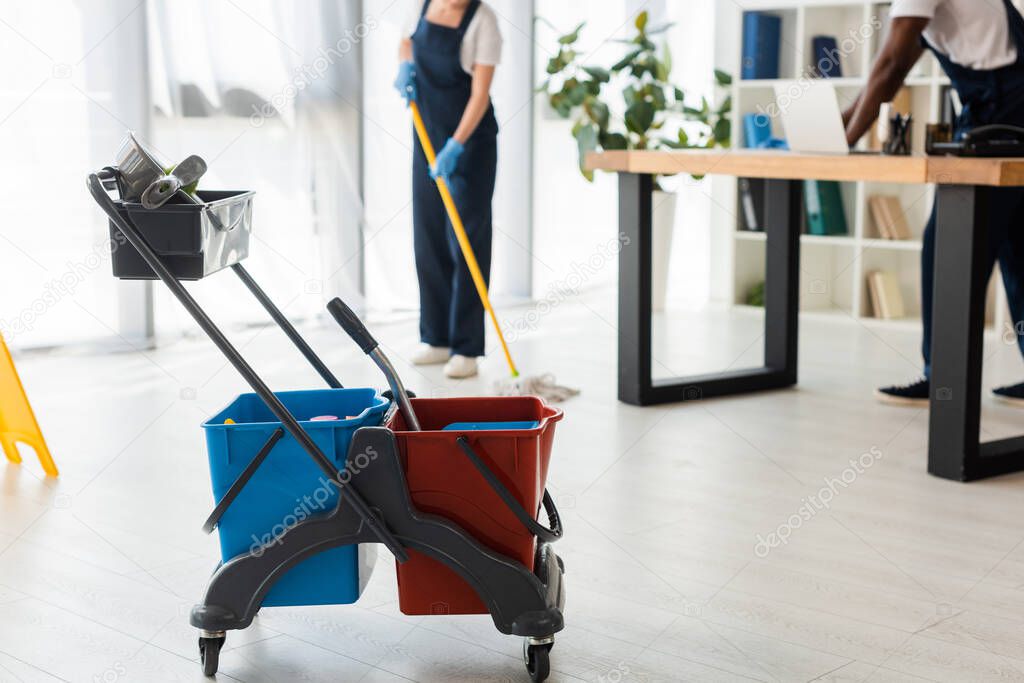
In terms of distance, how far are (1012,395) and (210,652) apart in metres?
2.38

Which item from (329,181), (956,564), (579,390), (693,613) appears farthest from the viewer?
(329,181)

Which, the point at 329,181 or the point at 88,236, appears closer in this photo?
the point at 88,236

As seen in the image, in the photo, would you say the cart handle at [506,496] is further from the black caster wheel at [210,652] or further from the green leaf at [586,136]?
the green leaf at [586,136]

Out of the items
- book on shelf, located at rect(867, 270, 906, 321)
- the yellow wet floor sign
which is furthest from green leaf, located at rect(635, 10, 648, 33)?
the yellow wet floor sign

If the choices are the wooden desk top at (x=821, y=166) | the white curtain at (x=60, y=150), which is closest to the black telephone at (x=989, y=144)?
the wooden desk top at (x=821, y=166)

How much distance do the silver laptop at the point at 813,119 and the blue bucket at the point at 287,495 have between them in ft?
5.47

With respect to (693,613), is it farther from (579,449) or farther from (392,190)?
(392,190)

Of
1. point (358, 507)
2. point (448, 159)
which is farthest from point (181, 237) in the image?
point (448, 159)

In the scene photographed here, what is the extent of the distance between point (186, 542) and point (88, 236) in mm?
1971

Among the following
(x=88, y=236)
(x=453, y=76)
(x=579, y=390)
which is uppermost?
(x=453, y=76)

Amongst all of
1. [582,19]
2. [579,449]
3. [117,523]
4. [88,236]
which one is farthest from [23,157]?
[582,19]

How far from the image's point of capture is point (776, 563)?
78.7 inches

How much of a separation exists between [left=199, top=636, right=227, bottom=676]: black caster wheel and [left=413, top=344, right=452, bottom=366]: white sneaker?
85.8 inches

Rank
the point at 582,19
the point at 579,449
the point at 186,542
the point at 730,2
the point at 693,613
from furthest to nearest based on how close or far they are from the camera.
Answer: the point at 582,19 → the point at 730,2 → the point at 579,449 → the point at 186,542 → the point at 693,613
